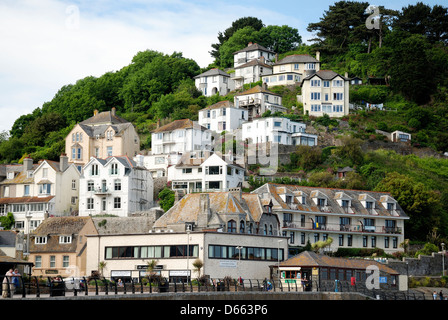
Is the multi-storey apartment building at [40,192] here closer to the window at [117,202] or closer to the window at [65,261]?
the window at [117,202]

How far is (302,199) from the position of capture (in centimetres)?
8050

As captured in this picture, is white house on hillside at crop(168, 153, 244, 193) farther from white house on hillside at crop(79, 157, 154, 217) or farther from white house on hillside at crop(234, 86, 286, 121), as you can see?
white house on hillside at crop(234, 86, 286, 121)

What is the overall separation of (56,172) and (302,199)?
104 ft

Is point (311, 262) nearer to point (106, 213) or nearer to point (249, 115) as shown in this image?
point (106, 213)

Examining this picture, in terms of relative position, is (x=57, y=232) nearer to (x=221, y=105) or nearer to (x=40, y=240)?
(x=40, y=240)

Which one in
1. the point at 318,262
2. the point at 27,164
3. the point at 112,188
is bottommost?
the point at 318,262

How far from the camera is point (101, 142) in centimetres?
10369

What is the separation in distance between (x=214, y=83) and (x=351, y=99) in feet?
81.2

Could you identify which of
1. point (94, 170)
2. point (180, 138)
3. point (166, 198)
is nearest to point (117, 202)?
point (94, 170)

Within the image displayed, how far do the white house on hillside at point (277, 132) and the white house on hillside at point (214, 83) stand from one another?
80.2ft

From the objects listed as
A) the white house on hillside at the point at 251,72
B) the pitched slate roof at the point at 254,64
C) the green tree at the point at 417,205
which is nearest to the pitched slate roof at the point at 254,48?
the pitched slate roof at the point at 254,64

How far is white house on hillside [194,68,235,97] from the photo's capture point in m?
128

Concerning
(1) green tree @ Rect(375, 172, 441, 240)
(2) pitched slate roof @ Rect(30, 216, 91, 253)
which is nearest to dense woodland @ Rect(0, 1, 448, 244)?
(1) green tree @ Rect(375, 172, 441, 240)

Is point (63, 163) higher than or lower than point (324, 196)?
higher
